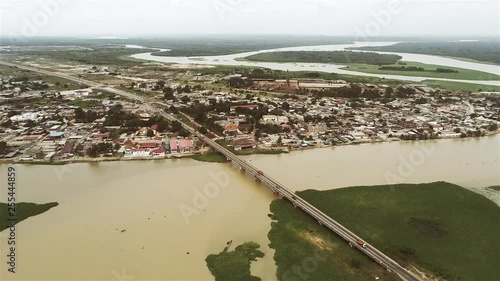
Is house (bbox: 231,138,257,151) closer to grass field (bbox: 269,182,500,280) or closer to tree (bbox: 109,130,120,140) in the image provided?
grass field (bbox: 269,182,500,280)

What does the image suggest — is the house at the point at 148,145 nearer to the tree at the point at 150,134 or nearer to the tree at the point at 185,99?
the tree at the point at 150,134

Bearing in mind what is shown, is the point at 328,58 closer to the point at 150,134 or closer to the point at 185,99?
the point at 185,99

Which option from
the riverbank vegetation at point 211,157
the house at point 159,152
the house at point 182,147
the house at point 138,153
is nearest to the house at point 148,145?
the house at point 138,153

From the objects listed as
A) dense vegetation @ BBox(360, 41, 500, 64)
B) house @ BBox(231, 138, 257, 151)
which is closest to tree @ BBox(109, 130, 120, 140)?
house @ BBox(231, 138, 257, 151)

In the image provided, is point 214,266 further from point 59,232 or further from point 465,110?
point 465,110

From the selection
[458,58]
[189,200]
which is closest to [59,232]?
[189,200]

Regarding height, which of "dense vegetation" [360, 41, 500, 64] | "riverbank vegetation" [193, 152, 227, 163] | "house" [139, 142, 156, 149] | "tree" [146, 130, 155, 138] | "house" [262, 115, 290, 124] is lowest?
"riverbank vegetation" [193, 152, 227, 163]
